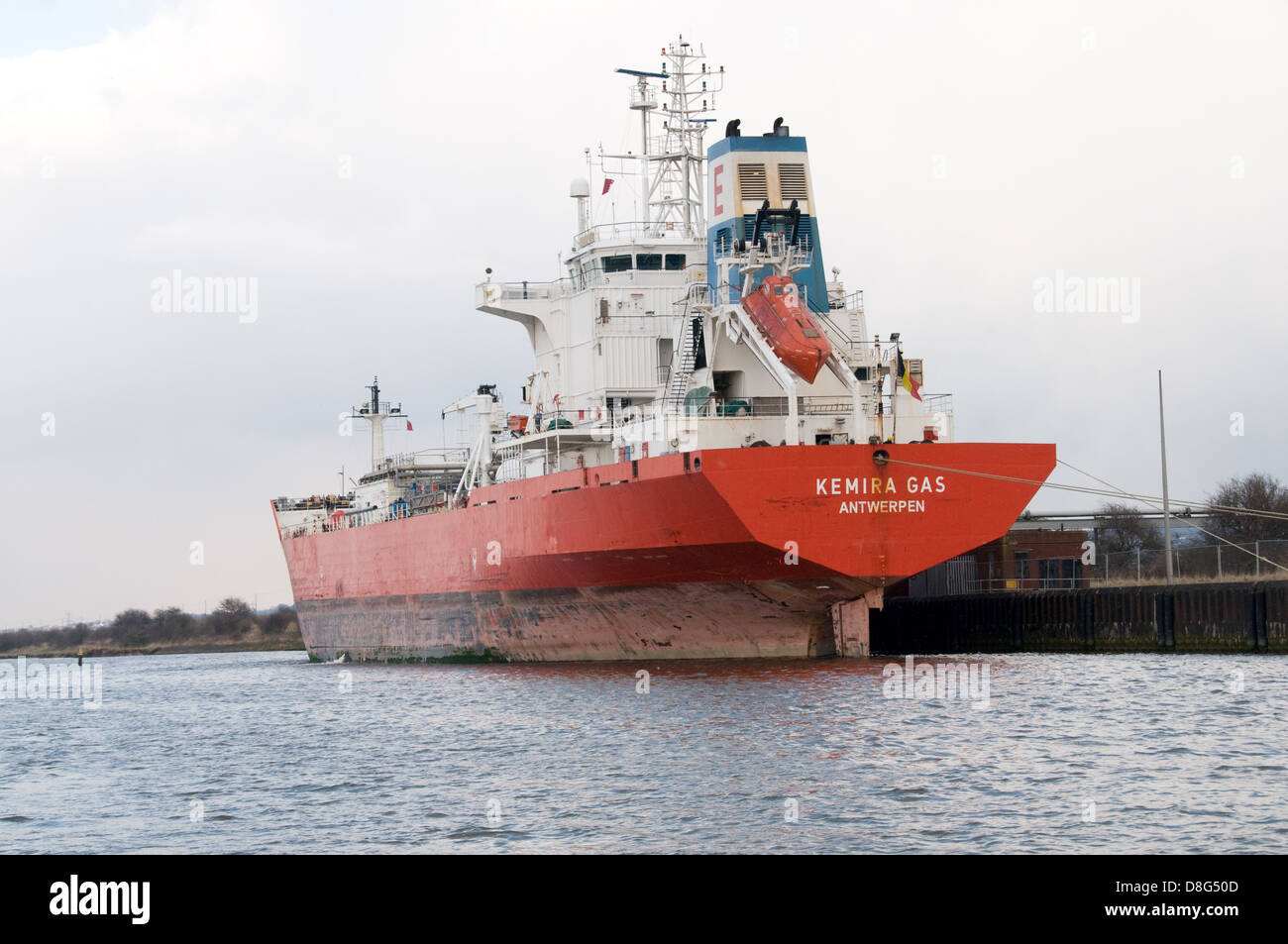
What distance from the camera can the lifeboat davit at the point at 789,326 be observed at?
22.6 metres

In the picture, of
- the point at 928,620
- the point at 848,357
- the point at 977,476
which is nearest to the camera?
the point at 977,476

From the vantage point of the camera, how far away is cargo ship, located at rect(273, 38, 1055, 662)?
2202cm

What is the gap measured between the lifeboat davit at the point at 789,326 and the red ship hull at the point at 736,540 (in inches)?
65.6

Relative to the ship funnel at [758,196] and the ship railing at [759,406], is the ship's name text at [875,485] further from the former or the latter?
the ship funnel at [758,196]

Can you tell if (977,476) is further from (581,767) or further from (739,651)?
(581,767)

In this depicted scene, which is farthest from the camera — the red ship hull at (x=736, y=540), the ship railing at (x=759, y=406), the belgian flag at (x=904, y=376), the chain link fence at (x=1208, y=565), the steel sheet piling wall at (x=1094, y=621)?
the chain link fence at (x=1208, y=565)

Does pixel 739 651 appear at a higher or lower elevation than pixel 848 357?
lower

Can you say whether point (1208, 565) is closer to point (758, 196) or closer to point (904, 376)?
point (904, 376)

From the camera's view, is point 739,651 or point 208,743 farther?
point 739,651

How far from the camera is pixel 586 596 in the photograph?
25953 mm

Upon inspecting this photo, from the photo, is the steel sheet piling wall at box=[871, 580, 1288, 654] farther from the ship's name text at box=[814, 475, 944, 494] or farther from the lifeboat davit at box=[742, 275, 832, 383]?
the lifeboat davit at box=[742, 275, 832, 383]

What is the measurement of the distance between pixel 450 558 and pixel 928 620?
10889 mm

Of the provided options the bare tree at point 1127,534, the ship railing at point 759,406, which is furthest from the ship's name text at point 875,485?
the bare tree at point 1127,534

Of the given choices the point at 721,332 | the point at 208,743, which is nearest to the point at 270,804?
the point at 208,743
